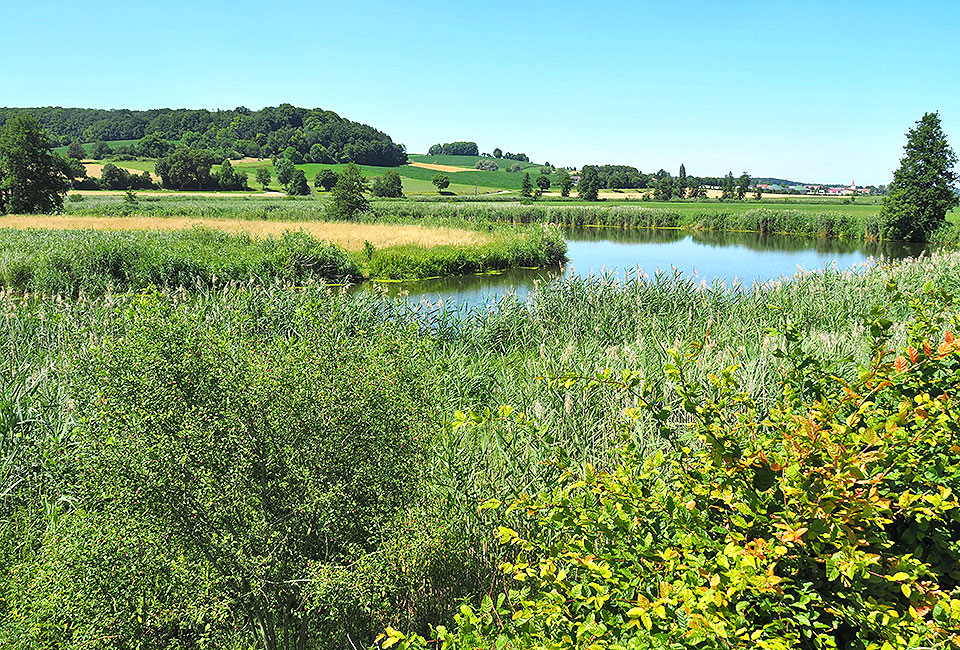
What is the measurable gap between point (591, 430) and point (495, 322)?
414 cm

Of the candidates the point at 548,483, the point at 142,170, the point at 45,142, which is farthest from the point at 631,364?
the point at 142,170

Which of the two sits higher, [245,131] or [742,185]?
[245,131]

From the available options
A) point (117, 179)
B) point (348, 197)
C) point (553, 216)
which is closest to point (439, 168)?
point (117, 179)

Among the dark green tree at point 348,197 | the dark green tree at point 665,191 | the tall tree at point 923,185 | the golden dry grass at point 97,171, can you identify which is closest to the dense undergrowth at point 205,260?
the dark green tree at point 348,197

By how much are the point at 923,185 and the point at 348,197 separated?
123ft

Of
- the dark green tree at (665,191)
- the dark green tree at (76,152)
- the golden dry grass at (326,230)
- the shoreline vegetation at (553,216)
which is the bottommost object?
the golden dry grass at (326,230)

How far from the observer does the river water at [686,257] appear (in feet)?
70.5

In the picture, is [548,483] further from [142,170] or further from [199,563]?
[142,170]

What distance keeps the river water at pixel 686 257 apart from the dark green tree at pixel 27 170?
3667 centimetres

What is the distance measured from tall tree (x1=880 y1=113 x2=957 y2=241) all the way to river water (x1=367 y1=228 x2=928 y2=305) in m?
1.62

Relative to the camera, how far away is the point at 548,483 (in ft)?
10.4

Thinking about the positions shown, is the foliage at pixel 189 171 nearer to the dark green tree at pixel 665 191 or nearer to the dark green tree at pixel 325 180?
the dark green tree at pixel 325 180

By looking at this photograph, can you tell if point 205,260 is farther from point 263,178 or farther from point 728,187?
point 728,187

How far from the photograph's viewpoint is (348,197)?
37.4 m
